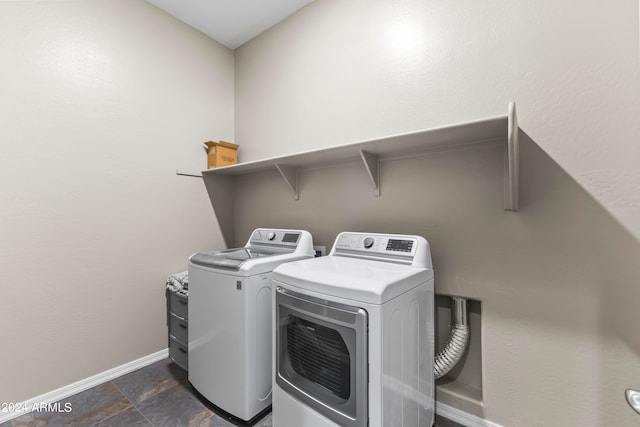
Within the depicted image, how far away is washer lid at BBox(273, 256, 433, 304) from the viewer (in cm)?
104

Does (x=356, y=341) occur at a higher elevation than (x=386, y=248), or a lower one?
lower

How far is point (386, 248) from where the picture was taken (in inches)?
61.6

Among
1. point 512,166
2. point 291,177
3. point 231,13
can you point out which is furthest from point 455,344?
point 231,13

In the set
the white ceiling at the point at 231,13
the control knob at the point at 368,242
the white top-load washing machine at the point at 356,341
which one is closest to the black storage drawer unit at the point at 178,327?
the white top-load washing machine at the point at 356,341

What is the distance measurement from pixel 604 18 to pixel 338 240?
1.65 metres

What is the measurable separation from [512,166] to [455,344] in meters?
0.99

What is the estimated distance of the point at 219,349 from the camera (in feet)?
5.14

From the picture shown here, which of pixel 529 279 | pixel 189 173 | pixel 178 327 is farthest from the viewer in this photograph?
pixel 189 173

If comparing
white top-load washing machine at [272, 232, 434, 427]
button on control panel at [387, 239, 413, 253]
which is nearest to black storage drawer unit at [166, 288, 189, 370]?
white top-load washing machine at [272, 232, 434, 427]

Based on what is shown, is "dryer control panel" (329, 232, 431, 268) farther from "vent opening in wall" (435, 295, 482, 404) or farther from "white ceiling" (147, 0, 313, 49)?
"white ceiling" (147, 0, 313, 49)

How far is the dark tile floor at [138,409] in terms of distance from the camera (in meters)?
1.53

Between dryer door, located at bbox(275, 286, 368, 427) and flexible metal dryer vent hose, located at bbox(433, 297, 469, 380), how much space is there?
69 centimetres

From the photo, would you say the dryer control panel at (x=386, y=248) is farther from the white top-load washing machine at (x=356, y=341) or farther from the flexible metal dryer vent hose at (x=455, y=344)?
the flexible metal dryer vent hose at (x=455, y=344)

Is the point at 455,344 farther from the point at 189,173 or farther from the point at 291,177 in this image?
the point at 189,173
